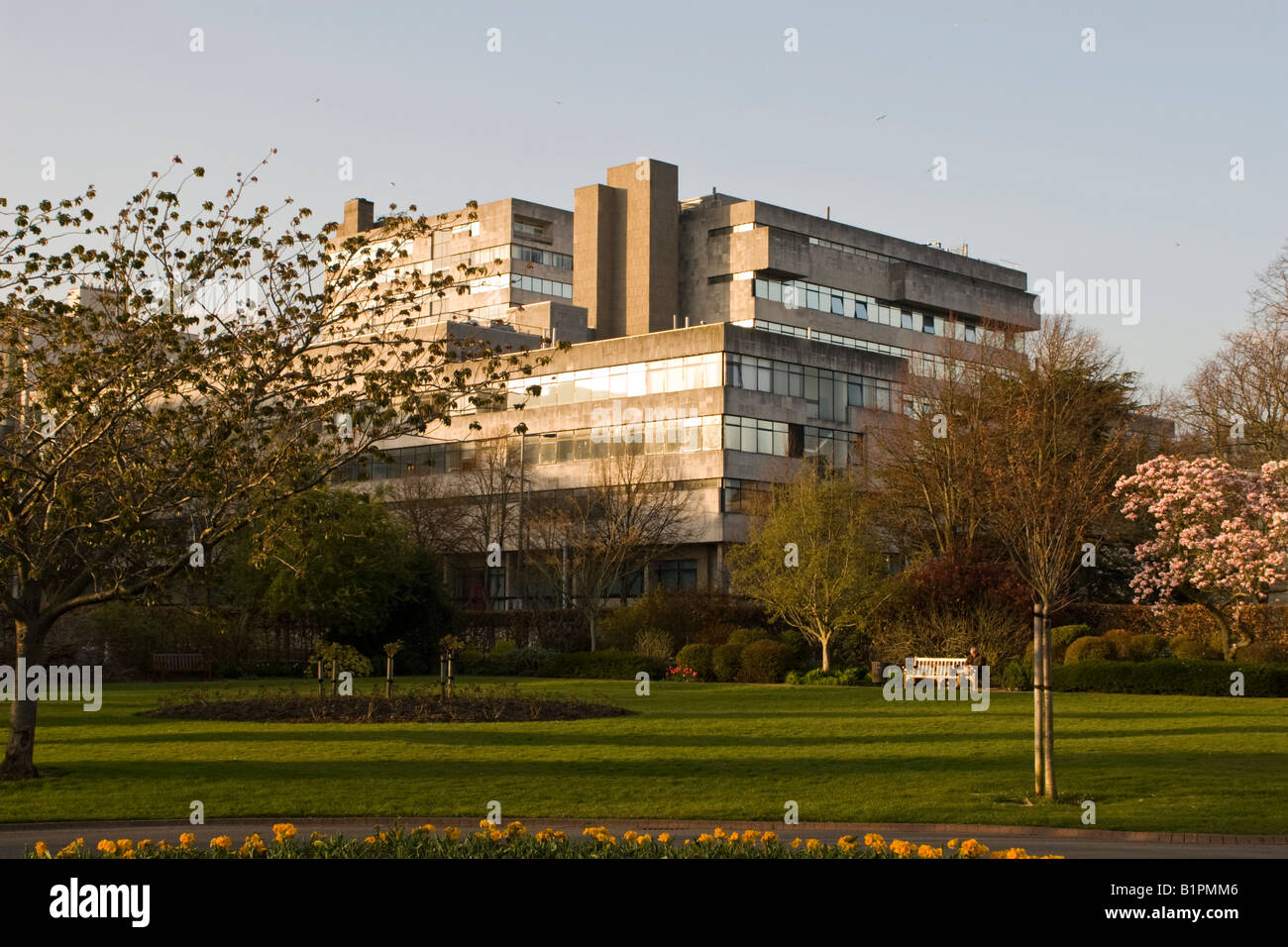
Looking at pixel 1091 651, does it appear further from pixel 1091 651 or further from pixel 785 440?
pixel 785 440

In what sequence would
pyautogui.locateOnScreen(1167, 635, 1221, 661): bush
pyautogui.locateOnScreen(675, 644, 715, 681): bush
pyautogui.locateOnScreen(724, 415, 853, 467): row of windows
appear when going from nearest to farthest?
1. pyautogui.locateOnScreen(1167, 635, 1221, 661): bush
2. pyautogui.locateOnScreen(675, 644, 715, 681): bush
3. pyautogui.locateOnScreen(724, 415, 853, 467): row of windows

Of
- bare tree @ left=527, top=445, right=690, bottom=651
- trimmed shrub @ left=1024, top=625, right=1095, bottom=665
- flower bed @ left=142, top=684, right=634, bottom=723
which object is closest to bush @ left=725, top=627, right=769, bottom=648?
bare tree @ left=527, top=445, right=690, bottom=651

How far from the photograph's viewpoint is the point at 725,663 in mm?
47469

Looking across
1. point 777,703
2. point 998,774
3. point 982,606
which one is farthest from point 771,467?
point 998,774

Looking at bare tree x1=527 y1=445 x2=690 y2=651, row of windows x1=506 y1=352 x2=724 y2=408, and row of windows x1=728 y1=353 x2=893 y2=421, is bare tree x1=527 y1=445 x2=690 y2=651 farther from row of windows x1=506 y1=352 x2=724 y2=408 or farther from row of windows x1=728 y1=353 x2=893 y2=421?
row of windows x1=728 y1=353 x2=893 y2=421

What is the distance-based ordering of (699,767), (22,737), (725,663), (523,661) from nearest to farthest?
(22,737) → (699,767) → (725,663) → (523,661)

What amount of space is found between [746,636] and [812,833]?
35.4 meters

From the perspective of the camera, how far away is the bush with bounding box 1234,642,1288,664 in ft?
131

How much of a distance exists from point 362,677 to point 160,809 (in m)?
31.2

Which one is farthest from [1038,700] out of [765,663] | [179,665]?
[179,665]

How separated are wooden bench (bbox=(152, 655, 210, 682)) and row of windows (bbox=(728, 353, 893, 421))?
108 ft

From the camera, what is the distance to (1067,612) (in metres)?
48.3

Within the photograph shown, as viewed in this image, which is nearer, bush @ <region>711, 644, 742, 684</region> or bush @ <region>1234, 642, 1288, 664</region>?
bush @ <region>1234, 642, 1288, 664</region>
